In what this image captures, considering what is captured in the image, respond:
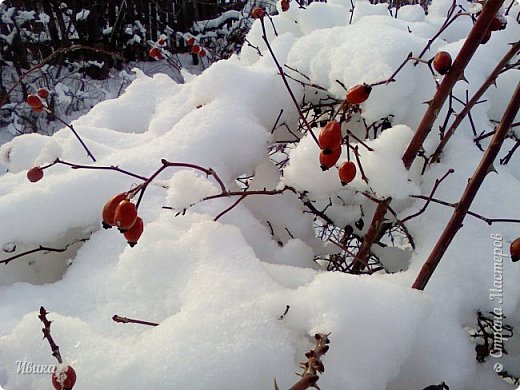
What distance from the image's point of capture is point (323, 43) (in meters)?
1.18

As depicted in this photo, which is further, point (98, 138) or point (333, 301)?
point (98, 138)

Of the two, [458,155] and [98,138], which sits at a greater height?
[458,155]

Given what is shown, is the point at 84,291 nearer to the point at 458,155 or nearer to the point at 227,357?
the point at 227,357

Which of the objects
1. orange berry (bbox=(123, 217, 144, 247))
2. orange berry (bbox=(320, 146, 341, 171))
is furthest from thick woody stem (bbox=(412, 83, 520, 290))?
orange berry (bbox=(123, 217, 144, 247))

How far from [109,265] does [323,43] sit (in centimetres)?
71

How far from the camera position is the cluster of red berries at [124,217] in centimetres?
67

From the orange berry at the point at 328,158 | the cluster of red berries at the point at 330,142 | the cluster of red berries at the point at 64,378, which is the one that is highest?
the cluster of red berries at the point at 330,142

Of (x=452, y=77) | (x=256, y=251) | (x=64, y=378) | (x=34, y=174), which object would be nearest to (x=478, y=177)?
(x=452, y=77)

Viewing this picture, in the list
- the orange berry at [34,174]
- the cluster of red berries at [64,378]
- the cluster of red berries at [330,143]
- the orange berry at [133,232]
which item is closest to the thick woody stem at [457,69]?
the cluster of red berries at [330,143]

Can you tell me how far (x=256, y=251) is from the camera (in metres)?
0.91

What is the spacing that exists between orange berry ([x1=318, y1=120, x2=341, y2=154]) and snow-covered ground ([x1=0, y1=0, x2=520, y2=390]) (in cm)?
10

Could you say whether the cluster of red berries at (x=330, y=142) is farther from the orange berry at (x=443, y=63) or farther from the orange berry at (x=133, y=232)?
the orange berry at (x=133, y=232)

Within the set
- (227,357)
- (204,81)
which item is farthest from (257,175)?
(227,357)

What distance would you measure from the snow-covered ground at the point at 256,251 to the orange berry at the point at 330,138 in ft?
0.34
